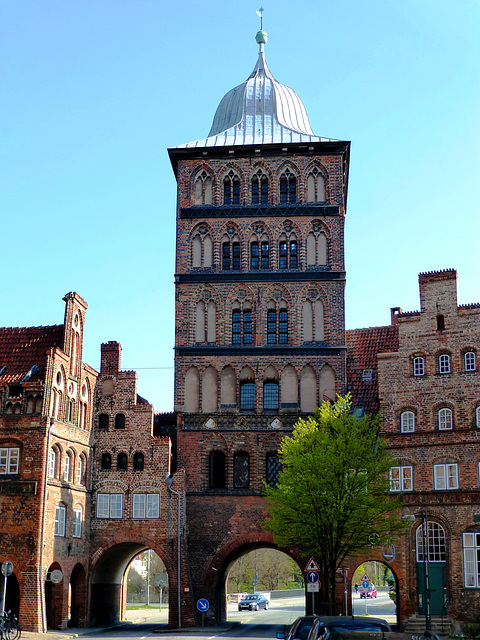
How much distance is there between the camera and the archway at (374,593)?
5683 cm

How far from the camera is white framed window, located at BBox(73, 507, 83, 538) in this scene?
45531mm

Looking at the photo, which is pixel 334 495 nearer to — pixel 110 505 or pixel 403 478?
pixel 403 478

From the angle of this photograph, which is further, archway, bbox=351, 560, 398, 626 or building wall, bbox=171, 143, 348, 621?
archway, bbox=351, 560, 398, 626

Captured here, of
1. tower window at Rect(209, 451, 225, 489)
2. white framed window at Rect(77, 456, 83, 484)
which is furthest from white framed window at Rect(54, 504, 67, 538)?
tower window at Rect(209, 451, 225, 489)

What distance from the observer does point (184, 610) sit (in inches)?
1778

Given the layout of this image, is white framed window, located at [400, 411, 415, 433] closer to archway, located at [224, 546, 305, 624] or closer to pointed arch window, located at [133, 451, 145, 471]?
pointed arch window, located at [133, 451, 145, 471]

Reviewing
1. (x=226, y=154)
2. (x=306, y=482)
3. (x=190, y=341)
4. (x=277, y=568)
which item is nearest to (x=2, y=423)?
(x=190, y=341)

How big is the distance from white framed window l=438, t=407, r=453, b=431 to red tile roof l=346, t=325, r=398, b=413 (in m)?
3.78

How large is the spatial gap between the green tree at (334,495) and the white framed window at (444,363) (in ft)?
19.3

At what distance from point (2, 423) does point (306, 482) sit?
575 inches

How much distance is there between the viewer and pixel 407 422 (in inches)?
1811

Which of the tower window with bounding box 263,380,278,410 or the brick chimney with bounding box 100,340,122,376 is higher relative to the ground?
the brick chimney with bounding box 100,340,122,376

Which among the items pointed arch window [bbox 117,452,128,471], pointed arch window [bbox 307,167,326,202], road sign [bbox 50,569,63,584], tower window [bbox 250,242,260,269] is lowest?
road sign [bbox 50,569,63,584]

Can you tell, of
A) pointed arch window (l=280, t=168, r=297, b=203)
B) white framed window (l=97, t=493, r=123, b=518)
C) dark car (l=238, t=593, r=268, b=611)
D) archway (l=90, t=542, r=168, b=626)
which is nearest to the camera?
white framed window (l=97, t=493, r=123, b=518)
